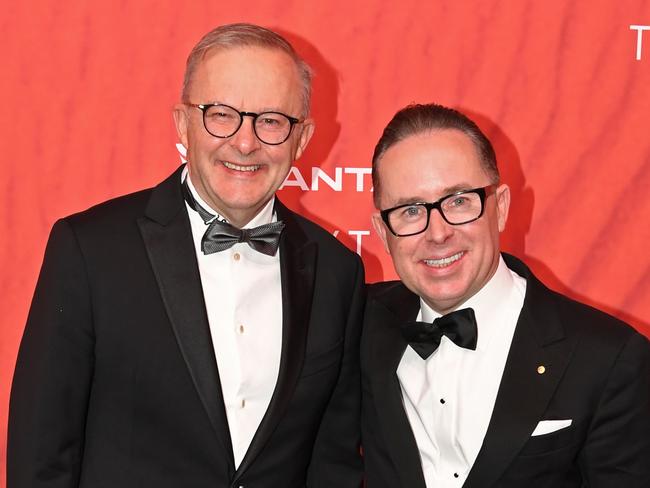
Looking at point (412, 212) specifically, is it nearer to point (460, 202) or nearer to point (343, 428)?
point (460, 202)

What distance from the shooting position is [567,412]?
223 centimetres

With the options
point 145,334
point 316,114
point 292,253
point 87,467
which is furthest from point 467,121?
point 87,467

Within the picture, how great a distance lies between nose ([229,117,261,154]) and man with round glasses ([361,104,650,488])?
37cm

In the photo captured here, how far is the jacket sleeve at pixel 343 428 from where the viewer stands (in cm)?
256

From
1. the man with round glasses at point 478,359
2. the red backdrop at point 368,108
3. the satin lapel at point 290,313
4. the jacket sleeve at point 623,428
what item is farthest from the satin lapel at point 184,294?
the jacket sleeve at point 623,428

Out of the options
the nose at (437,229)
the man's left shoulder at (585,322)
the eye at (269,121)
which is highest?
the eye at (269,121)

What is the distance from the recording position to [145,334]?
7.20 feet

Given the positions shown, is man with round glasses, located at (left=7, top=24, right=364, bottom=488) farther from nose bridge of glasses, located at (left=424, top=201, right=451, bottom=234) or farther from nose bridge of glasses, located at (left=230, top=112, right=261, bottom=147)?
nose bridge of glasses, located at (left=424, top=201, right=451, bottom=234)

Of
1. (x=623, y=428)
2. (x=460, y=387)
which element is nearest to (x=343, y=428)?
(x=460, y=387)

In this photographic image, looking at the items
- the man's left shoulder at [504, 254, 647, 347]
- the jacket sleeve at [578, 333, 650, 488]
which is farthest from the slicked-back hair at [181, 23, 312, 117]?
the jacket sleeve at [578, 333, 650, 488]

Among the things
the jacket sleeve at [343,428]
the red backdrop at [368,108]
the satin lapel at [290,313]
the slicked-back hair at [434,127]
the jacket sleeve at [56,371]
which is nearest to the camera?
the jacket sleeve at [56,371]

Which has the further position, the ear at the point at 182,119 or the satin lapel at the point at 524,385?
the ear at the point at 182,119

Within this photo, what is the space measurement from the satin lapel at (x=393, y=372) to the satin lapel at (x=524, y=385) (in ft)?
Result: 0.54

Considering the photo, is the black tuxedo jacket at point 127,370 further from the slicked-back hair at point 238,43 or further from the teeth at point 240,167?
the slicked-back hair at point 238,43
